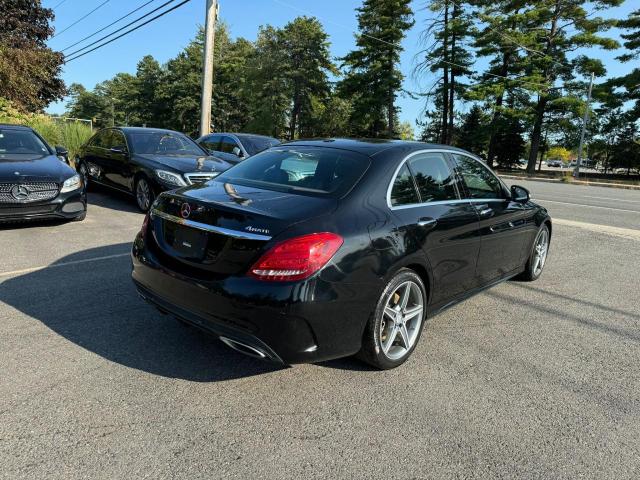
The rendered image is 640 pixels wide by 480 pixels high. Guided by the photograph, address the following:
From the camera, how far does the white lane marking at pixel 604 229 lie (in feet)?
29.1

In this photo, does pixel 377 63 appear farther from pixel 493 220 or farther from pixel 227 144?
pixel 493 220

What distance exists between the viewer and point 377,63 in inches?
1694

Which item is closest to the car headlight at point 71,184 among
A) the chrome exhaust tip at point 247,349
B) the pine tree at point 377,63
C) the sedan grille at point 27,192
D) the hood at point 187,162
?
the sedan grille at point 27,192

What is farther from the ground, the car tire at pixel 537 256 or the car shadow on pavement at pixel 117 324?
the car tire at pixel 537 256

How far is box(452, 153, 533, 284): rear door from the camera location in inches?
165

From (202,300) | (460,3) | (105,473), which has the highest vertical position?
(460,3)

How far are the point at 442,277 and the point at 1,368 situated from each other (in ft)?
9.91

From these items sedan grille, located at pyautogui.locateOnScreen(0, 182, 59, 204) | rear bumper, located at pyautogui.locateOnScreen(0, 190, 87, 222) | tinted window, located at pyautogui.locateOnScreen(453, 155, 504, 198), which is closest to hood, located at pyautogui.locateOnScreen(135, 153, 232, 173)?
rear bumper, located at pyautogui.locateOnScreen(0, 190, 87, 222)

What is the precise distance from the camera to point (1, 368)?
3.04 metres

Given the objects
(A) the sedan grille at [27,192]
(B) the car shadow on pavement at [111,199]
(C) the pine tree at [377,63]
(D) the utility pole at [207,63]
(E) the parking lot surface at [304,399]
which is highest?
(C) the pine tree at [377,63]

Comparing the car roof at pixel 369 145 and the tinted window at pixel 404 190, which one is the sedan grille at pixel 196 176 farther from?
the tinted window at pixel 404 190

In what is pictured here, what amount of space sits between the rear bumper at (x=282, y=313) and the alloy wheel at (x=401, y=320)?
30 centimetres

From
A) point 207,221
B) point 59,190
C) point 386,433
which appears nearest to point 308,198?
point 207,221

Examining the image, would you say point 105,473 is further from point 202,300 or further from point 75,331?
point 75,331
